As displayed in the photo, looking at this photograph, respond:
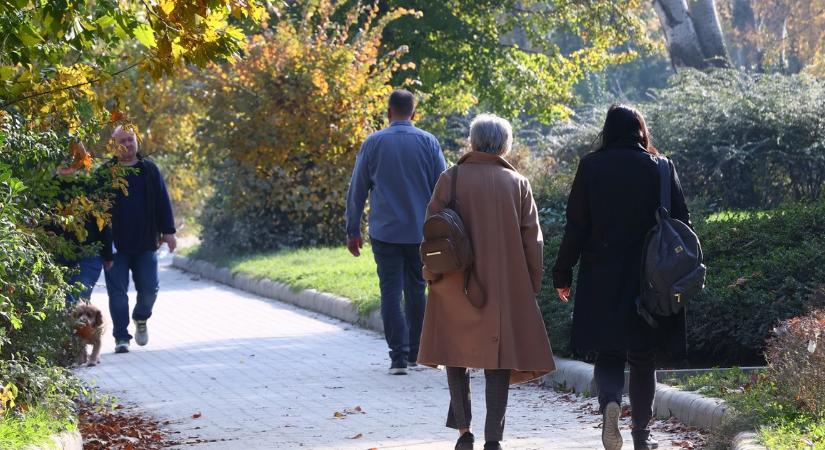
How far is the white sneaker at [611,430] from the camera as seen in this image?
265 inches

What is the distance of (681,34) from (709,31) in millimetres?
483

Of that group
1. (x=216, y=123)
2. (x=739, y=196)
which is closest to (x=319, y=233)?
(x=216, y=123)

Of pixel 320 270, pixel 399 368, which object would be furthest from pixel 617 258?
pixel 320 270

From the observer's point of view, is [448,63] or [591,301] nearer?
[591,301]

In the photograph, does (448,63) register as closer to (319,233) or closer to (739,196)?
(319,233)

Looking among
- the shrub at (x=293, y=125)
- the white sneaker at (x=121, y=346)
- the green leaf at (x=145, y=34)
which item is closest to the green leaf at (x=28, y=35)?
the green leaf at (x=145, y=34)

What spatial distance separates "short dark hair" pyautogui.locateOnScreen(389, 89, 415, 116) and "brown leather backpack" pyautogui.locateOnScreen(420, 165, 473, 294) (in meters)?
3.48

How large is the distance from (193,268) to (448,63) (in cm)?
587

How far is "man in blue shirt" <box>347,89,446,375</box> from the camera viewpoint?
33.6 feet

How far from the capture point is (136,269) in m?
11.9

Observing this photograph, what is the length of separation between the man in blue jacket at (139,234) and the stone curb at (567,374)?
2372mm

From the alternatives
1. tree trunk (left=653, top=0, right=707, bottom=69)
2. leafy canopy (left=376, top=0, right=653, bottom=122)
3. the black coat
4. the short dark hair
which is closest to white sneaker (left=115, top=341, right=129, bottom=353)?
the short dark hair

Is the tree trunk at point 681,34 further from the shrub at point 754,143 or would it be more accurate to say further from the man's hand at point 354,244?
the man's hand at point 354,244

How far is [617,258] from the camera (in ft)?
22.5
